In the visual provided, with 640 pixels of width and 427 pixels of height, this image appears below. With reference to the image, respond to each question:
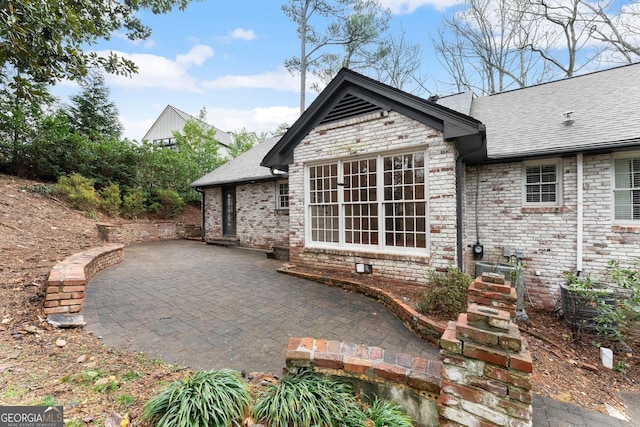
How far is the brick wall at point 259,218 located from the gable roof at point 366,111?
2.72 meters

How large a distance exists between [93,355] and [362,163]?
511cm

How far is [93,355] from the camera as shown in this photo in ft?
8.41

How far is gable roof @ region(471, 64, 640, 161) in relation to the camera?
16.9 ft

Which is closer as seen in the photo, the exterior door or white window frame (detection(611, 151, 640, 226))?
white window frame (detection(611, 151, 640, 226))

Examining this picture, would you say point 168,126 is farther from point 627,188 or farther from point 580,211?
point 627,188

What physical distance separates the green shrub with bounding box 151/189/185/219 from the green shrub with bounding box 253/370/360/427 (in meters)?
12.6

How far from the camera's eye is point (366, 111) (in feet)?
17.8

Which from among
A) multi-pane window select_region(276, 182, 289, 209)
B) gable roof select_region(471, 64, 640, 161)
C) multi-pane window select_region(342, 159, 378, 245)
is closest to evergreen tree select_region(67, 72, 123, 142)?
multi-pane window select_region(276, 182, 289, 209)

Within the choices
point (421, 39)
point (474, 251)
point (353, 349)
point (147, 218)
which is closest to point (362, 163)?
point (474, 251)

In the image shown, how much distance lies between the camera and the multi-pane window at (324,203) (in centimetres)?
600

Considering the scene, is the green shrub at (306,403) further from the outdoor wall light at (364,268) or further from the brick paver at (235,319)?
the outdoor wall light at (364,268)

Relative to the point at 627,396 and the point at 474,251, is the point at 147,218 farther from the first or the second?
the point at 627,396

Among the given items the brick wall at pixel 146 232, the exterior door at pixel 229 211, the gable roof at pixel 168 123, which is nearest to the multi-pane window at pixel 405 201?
the exterior door at pixel 229 211

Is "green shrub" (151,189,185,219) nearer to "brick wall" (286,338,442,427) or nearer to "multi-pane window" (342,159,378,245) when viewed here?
"multi-pane window" (342,159,378,245)
